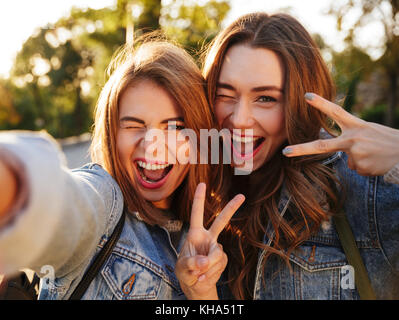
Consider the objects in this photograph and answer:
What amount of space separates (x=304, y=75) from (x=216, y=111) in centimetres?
62

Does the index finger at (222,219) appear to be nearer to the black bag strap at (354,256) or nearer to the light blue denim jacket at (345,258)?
the light blue denim jacket at (345,258)

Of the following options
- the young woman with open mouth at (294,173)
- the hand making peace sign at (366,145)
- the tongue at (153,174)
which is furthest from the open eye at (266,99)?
the tongue at (153,174)

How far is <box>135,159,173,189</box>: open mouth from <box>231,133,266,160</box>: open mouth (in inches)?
18.1

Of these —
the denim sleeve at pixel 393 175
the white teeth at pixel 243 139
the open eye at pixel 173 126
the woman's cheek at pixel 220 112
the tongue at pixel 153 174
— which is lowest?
the denim sleeve at pixel 393 175

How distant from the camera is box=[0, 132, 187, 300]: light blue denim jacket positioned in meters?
1.03

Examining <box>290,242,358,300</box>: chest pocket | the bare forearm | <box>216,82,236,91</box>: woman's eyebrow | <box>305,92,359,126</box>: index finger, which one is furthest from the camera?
<box>216,82,236,91</box>: woman's eyebrow

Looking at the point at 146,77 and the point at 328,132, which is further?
the point at 328,132

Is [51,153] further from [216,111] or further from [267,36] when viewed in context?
[267,36]

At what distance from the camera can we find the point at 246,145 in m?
2.41

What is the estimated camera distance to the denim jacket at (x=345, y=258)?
6.13 ft

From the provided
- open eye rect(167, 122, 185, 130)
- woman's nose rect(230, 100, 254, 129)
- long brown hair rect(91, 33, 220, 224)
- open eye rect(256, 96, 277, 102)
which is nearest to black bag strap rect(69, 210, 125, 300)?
long brown hair rect(91, 33, 220, 224)

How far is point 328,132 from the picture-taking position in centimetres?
241

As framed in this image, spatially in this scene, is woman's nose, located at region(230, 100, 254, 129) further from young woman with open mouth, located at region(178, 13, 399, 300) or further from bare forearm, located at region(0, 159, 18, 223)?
bare forearm, located at region(0, 159, 18, 223)
